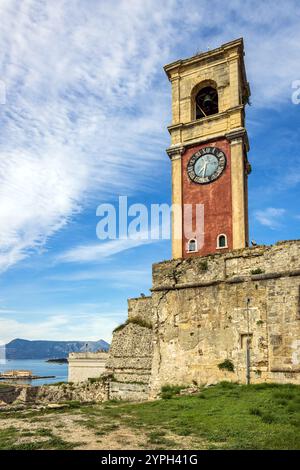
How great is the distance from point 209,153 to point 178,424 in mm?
15720

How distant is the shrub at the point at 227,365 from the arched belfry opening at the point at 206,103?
575 inches

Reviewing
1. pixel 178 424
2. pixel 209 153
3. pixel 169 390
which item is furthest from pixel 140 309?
pixel 178 424

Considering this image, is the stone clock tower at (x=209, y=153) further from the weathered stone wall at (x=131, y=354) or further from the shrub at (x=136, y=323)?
the weathered stone wall at (x=131, y=354)

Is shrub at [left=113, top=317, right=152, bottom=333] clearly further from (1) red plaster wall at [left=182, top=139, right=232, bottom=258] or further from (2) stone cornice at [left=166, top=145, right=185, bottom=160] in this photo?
(2) stone cornice at [left=166, top=145, right=185, bottom=160]

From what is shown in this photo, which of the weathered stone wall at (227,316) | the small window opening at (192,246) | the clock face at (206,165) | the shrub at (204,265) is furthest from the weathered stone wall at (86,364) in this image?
the shrub at (204,265)

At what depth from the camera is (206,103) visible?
24578 millimetres

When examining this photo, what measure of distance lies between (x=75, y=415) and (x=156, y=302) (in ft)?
24.6

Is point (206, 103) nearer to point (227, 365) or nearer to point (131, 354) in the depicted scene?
point (131, 354)

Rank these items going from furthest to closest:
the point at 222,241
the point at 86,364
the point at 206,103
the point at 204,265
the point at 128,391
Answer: the point at 86,364, the point at 206,103, the point at 222,241, the point at 128,391, the point at 204,265

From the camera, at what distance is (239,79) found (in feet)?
77.9
